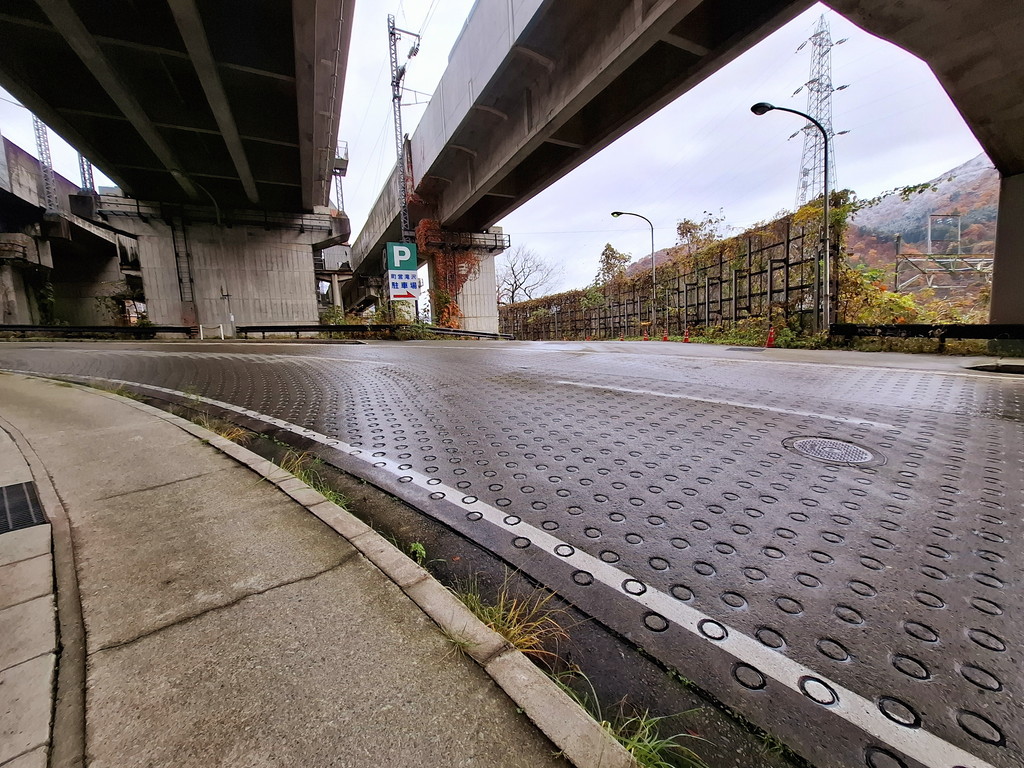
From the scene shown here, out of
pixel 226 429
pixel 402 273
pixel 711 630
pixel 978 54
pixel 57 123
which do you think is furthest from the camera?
pixel 402 273

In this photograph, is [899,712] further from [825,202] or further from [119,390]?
[825,202]

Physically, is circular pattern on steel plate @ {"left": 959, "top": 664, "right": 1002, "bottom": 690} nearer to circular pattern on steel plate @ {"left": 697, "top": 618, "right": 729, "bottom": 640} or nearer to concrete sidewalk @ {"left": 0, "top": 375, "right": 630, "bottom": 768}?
circular pattern on steel plate @ {"left": 697, "top": 618, "right": 729, "bottom": 640}

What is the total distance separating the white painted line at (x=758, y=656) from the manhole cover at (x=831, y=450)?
2.04 metres

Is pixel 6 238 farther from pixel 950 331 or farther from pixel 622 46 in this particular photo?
Result: pixel 950 331

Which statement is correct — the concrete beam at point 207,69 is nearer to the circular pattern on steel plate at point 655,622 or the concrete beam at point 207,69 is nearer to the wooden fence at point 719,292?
the circular pattern on steel plate at point 655,622

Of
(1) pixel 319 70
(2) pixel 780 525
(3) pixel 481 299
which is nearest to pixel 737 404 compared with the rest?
(2) pixel 780 525

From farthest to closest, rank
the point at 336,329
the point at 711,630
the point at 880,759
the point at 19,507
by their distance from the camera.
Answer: the point at 336,329, the point at 19,507, the point at 711,630, the point at 880,759

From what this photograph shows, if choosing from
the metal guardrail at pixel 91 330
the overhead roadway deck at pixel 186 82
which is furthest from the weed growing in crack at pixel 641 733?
the metal guardrail at pixel 91 330

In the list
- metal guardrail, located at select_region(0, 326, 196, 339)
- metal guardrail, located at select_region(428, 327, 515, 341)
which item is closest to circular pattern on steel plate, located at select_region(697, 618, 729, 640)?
metal guardrail, located at select_region(428, 327, 515, 341)

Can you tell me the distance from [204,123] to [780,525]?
21457mm

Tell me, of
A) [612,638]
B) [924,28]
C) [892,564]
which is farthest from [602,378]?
[924,28]

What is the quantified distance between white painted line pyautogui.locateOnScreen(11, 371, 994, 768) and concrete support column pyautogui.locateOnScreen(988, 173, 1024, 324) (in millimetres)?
12000

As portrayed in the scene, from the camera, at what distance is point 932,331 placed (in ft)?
31.3

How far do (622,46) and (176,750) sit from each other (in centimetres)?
1261
